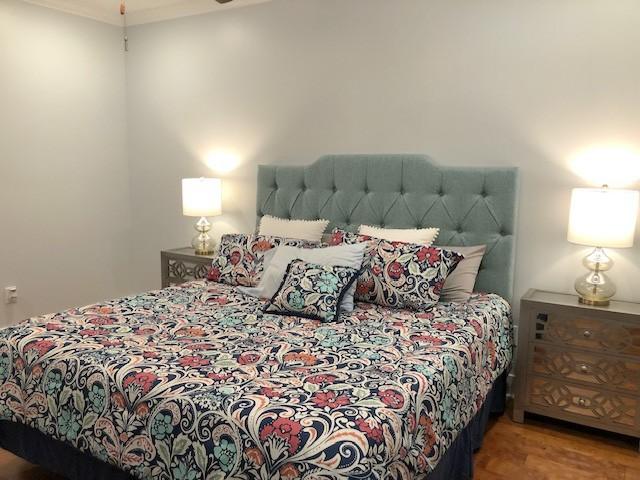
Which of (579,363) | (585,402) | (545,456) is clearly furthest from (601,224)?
(545,456)

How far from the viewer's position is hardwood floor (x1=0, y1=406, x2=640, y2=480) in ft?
7.53

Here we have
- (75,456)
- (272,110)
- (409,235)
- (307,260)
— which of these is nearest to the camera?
(75,456)

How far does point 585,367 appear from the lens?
256 cm

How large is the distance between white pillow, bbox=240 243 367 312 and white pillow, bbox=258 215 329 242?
40 cm

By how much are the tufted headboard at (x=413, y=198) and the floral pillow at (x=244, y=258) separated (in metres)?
0.44

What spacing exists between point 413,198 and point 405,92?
67cm

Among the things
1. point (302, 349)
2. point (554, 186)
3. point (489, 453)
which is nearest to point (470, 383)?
point (489, 453)

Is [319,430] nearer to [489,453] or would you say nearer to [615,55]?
[489,453]

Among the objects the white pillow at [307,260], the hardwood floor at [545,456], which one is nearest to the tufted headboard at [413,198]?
the white pillow at [307,260]

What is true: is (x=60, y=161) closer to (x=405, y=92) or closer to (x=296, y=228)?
(x=296, y=228)

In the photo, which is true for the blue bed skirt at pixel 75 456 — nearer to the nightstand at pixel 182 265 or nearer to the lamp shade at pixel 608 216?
the lamp shade at pixel 608 216

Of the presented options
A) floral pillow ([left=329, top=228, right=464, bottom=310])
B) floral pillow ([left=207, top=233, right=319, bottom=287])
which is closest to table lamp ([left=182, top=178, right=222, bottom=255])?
floral pillow ([left=207, top=233, right=319, bottom=287])

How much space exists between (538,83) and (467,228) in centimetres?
88

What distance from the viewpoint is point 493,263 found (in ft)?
9.69
